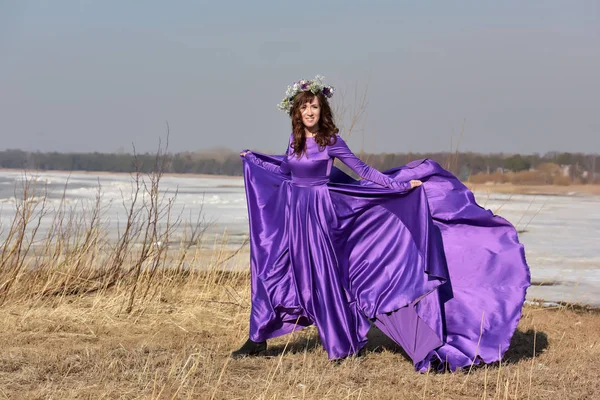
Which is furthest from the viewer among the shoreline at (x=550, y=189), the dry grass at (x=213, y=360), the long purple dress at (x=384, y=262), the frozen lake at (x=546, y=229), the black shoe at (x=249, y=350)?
the shoreline at (x=550, y=189)

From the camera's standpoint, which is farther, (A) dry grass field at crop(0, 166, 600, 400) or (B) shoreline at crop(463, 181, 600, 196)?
(B) shoreline at crop(463, 181, 600, 196)

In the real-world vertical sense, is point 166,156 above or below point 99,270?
above

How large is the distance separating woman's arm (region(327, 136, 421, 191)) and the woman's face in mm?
198

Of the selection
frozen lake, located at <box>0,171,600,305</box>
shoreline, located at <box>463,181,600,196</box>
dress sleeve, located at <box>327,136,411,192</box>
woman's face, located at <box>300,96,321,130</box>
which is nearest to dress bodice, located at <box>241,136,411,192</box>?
dress sleeve, located at <box>327,136,411,192</box>

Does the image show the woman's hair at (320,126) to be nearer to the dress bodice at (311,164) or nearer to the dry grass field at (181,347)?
the dress bodice at (311,164)

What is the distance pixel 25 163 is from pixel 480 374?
15.1 feet

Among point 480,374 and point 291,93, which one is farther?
point 291,93

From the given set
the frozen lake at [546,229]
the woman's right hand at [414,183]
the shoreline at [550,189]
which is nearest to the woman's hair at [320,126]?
the woman's right hand at [414,183]

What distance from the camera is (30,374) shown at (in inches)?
168

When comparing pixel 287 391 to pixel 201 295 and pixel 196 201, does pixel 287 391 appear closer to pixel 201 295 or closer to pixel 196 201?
pixel 201 295

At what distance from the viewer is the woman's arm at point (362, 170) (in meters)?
4.71

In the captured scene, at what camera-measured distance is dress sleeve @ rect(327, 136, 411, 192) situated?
4.71m

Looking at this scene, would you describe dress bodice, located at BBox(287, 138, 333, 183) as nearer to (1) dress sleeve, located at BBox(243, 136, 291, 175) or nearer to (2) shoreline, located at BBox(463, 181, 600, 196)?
(1) dress sleeve, located at BBox(243, 136, 291, 175)

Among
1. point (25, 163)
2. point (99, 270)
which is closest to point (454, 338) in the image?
point (99, 270)
